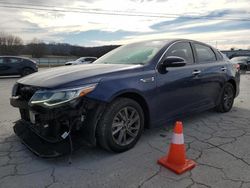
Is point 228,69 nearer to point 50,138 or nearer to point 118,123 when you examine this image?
point 118,123

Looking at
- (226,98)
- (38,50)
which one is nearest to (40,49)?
(38,50)

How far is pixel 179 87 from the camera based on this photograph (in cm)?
412

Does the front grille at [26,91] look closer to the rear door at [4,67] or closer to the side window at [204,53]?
the side window at [204,53]

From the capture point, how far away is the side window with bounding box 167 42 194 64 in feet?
13.9

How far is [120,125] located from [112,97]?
0.45m

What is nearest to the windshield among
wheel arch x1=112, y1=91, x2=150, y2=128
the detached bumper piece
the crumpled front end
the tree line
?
wheel arch x1=112, y1=91, x2=150, y2=128

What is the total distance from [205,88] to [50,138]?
2967 millimetres

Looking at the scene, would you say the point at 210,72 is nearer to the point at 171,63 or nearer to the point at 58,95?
the point at 171,63

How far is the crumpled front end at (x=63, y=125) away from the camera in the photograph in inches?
116

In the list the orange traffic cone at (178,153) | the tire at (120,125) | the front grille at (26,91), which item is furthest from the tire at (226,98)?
the front grille at (26,91)

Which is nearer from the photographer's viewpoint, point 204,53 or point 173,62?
point 173,62

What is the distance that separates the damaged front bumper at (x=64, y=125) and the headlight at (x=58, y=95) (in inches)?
2.3

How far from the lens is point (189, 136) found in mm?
4141

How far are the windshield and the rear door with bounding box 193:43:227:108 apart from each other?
3.13 ft
